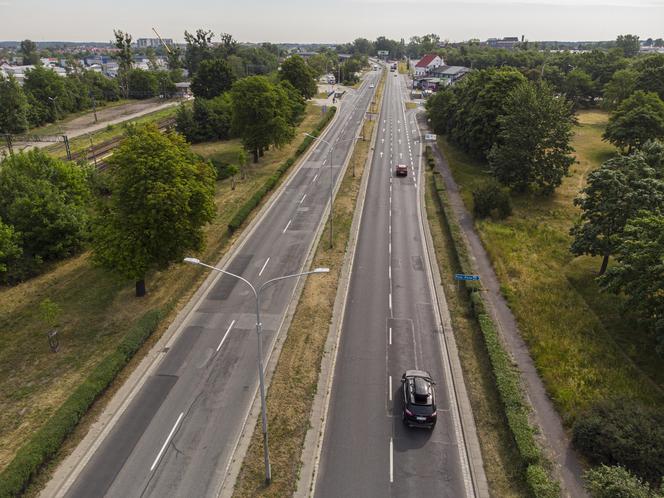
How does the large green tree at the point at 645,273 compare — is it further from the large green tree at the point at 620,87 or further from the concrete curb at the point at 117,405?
the large green tree at the point at 620,87

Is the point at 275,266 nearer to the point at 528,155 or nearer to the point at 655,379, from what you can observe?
the point at 655,379

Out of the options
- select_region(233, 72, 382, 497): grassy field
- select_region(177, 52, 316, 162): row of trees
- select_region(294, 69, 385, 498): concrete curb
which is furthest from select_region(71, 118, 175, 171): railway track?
select_region(294, 69, 385, 498): concrete curb

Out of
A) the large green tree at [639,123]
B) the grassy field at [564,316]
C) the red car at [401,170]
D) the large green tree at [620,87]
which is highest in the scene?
the large green tree at [620,87]

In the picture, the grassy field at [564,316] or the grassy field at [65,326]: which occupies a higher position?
the grassy field at [564,316]

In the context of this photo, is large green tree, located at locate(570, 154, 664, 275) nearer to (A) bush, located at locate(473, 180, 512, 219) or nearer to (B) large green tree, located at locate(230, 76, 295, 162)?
(A) bush, located at locate(473, 180, 512, 219)

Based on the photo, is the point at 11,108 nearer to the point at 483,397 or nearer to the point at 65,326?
the point at 65,326

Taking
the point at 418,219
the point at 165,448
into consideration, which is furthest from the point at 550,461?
the point at 418,219

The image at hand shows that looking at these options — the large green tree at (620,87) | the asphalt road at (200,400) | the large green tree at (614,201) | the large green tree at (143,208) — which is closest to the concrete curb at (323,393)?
the asphalt road at (200,400)
